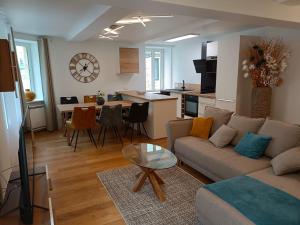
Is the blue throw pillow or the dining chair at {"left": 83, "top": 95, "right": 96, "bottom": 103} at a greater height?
the dining chair at {"left": 83, "top": 95, "right": 96, "bottom": 103}

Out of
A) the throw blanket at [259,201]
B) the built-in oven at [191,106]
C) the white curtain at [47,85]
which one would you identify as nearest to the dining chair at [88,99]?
the white curtain at [47,85]

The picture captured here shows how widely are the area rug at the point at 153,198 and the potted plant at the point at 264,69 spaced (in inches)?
94.0

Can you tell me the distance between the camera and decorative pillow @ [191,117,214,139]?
3324mm

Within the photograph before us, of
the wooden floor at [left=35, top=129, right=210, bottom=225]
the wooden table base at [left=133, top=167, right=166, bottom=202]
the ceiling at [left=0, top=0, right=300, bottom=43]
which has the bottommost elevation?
the wooden floor at [left=35, top=129, right=210, bottom=225]

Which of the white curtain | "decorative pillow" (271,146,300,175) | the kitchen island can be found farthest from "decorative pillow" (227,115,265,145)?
the white curtain

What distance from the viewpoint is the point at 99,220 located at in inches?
86.4

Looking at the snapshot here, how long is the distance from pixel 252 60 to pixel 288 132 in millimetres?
2398

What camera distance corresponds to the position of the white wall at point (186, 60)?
6496 mm

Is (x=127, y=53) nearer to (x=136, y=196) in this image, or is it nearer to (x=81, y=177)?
(x=81, y=177)

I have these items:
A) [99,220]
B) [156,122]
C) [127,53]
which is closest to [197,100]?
[156,122]

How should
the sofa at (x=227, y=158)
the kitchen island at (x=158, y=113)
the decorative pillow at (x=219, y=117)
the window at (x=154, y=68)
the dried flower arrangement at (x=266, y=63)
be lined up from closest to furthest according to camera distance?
the sofa at (x=227, y=158) → the decorative pillow at (x=219, y=117) → the dried flower arrangement at (x=266, y=63) → the kitchen island at (x=158, y=113) → the window at (x=154, y=68)

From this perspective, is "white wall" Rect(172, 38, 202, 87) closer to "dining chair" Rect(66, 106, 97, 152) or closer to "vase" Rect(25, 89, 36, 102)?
"dining chair" Rect(66, 106, 97, 152)

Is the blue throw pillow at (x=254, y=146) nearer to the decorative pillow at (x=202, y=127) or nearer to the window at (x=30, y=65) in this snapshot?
the decorative pillow at (x=202, y=127)

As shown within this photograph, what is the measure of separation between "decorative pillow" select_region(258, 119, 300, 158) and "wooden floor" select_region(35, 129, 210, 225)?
97cm
